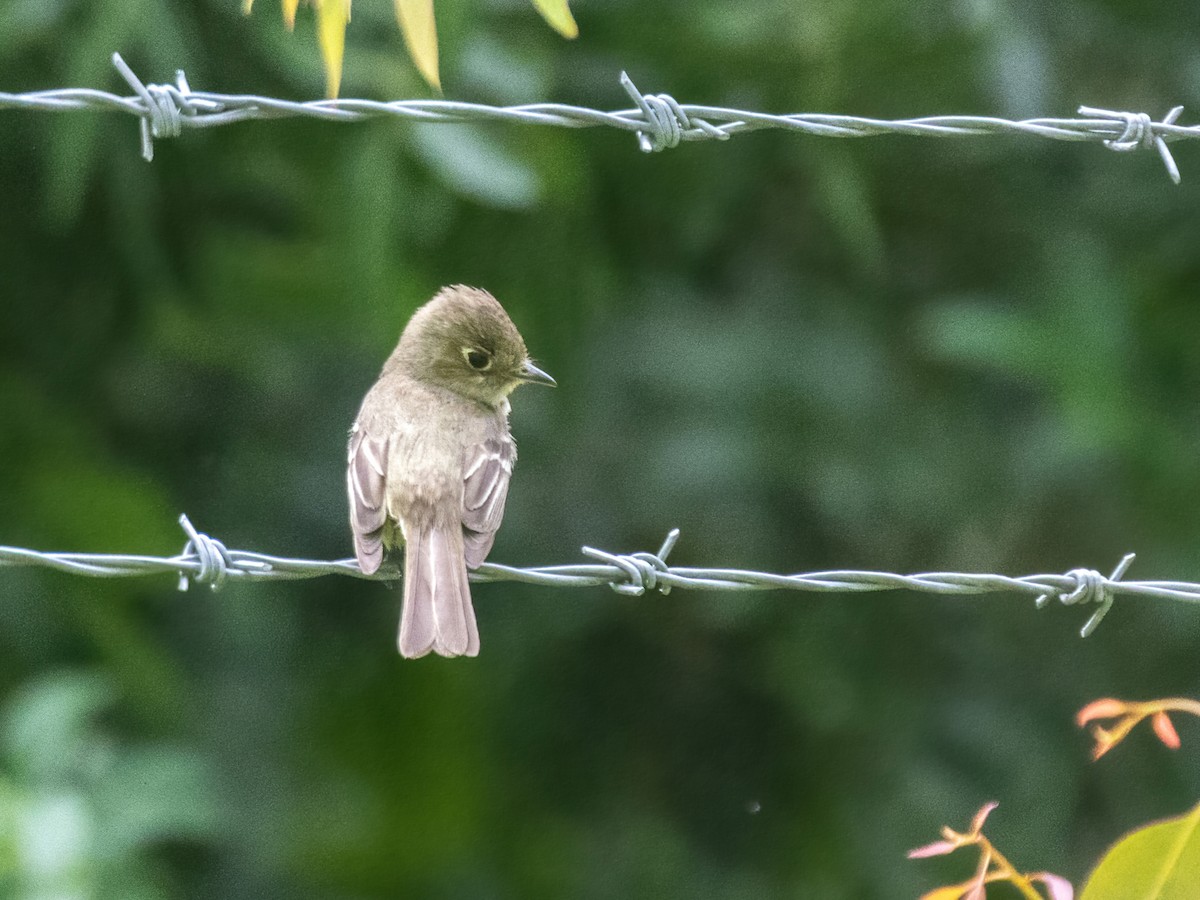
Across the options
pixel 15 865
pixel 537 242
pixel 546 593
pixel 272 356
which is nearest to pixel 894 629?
pixel 546 593

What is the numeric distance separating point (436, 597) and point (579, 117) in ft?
4.00

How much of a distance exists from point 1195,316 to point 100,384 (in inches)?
157

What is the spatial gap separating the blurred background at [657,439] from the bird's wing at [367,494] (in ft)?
3.89

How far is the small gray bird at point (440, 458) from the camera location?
14.2ft

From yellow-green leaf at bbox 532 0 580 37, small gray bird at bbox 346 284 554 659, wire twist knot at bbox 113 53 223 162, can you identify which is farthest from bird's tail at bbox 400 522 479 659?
yellow-green leaf at bbox 532 0 580 37

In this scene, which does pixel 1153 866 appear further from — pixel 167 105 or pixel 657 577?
pixel 167 105

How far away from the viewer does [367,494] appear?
183 inches

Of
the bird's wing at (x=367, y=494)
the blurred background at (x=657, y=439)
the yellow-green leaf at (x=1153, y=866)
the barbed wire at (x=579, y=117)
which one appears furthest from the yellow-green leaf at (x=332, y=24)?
the blurred background at (x=657, y=439)

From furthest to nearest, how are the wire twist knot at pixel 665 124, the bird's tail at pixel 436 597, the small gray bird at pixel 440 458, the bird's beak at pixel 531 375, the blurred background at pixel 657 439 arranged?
the blurred background at pixel 657 439 < the bird's beak at pixel 531 375 < the small gray bird at pixel 440 458 < the bird's tail at pixel 436 597 < the wire twist knot at pixel 665 124

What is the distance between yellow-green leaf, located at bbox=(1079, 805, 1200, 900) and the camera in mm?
2861

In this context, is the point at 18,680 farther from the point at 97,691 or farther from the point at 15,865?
the point at 15,865

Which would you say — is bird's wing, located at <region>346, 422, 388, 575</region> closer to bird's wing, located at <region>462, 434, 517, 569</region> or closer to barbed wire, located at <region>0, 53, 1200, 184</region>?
bird's wing, located at <region>462, 434, 517, 569</region>

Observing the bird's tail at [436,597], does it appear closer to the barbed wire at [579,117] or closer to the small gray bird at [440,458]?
the small gray bird at [440,458]

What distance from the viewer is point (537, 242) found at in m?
6.58
